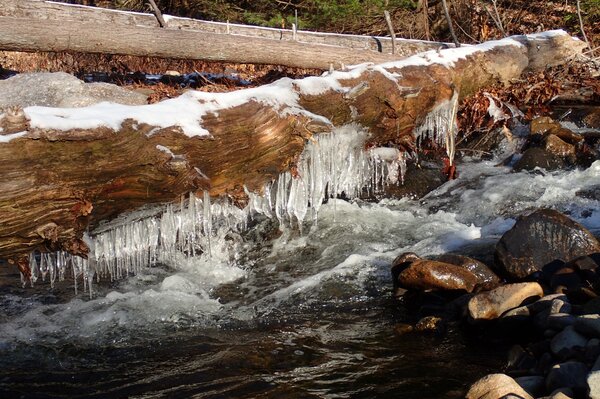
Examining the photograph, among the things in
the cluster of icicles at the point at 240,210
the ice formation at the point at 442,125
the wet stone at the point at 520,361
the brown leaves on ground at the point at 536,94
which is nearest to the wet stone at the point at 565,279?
the wet stone at the point at 520,361

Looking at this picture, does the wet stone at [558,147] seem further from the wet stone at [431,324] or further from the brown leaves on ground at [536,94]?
the wet stone at [431,324]

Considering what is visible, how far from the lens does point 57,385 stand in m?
4.96

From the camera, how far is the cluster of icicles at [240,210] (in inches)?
231

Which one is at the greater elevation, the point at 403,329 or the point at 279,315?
the point at 403,329

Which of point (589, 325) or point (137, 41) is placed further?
point (137, 41)

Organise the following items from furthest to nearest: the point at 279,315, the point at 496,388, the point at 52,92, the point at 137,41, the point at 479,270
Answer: the point at 137,41
the point at 52,92
the point at 479,270
the point at 279,315
the point at 496,388

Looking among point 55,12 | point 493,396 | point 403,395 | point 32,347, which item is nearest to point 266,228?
point 32,347

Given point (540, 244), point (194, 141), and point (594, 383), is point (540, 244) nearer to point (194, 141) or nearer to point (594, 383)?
point (594, 383)

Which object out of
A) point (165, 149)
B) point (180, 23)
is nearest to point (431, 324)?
point (165, 149)

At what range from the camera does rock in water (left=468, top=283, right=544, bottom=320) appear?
5.56m

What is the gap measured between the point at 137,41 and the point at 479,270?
17.3 ft

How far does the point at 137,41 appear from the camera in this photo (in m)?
9.00

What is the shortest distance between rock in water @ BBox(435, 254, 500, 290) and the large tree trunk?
149 inches

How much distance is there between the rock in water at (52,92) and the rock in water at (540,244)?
512 centimetres
